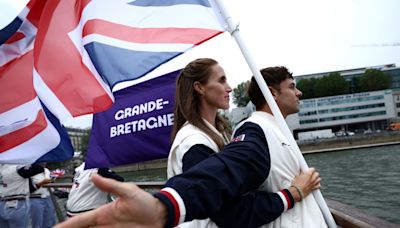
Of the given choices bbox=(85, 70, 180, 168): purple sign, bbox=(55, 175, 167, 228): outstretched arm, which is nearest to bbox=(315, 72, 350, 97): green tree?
bbox=(85, 70, 180, 168): purple sign

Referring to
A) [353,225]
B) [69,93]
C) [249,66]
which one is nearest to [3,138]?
[69,93]

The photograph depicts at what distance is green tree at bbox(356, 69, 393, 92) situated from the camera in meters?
94.4

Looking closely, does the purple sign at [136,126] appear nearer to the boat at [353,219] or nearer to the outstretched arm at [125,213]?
the boat at [353,219]

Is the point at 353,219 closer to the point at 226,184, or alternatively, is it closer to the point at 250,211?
the point at 250,211

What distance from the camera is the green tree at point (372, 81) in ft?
310

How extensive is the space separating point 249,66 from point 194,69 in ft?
1.42

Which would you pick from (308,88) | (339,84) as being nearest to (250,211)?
(308,88)

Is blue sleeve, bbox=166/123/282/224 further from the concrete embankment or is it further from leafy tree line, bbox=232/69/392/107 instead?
leafy tree line, bbox=232/69/392/107

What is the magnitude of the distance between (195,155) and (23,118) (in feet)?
8.86

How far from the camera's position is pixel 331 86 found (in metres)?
91.2

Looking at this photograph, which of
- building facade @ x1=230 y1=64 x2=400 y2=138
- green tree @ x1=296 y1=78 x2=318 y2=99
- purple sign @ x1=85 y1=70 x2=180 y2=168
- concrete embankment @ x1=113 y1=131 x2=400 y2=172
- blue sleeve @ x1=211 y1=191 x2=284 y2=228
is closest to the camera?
blue sleeve @ x1=211 y1=191 x2=284 y2=228

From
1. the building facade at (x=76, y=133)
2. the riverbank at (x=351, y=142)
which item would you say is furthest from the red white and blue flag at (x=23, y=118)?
the riverbank at (x=351, y=142)

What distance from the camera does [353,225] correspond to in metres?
1.84

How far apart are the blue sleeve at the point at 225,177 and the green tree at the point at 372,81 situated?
3995 inches
